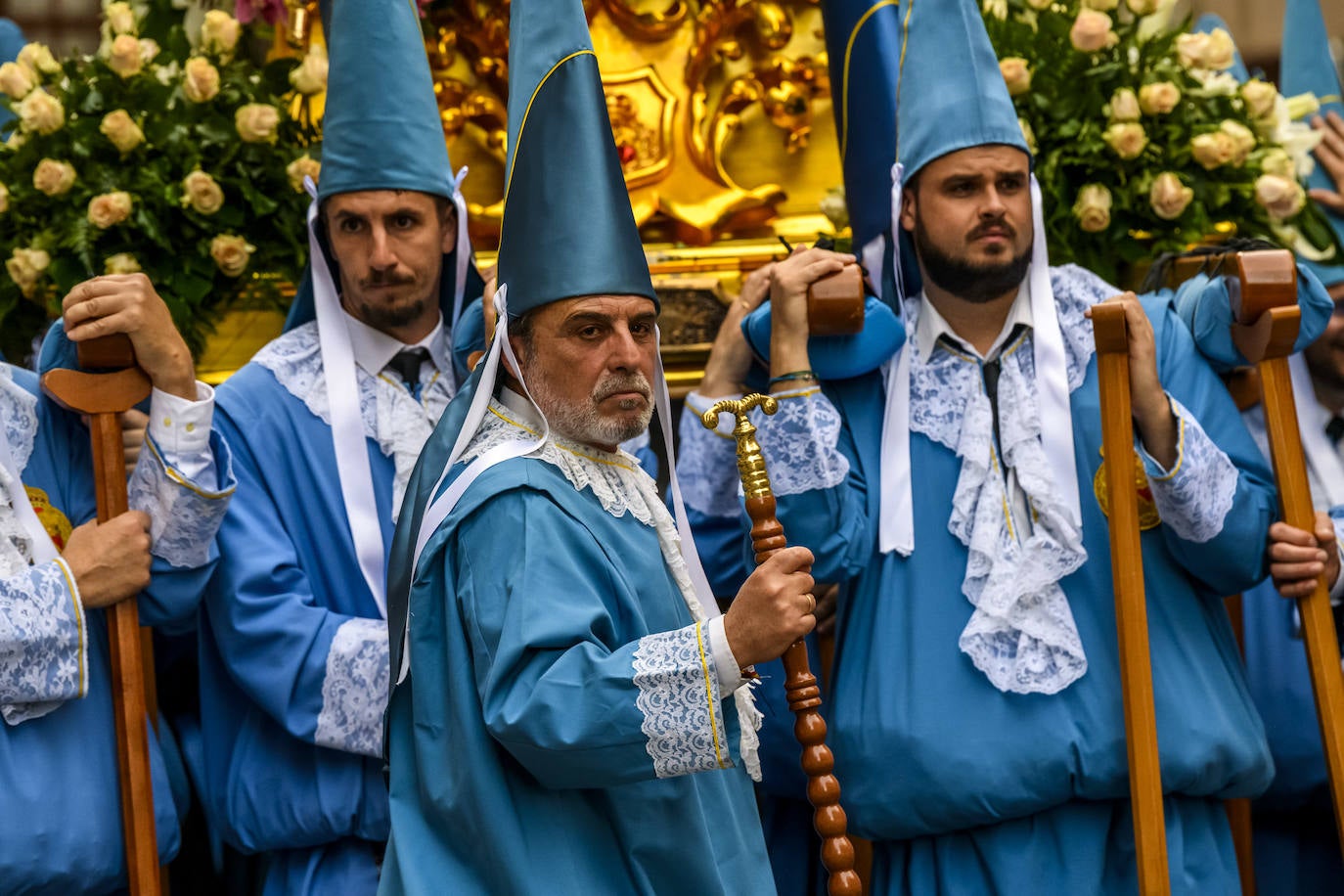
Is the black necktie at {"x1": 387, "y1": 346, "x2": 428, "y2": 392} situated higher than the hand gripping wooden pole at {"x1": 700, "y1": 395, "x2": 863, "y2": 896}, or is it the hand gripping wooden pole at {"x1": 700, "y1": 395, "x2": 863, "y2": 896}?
the black necktie at {"x1": 387, "y1": 346, "x2": 428, "y2": 392}

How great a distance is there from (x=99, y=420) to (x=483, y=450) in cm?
98

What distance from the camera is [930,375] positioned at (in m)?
3.90

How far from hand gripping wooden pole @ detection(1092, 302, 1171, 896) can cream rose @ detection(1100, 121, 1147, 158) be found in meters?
1.05

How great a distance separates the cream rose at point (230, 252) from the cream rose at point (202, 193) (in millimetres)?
81

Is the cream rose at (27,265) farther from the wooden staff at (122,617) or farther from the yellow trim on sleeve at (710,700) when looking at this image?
the yellow trim on sleeve at (710,700)

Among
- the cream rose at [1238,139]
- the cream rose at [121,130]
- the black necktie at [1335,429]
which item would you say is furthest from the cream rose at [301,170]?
the black necktie at [1335,429]

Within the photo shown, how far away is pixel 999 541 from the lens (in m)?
3.67

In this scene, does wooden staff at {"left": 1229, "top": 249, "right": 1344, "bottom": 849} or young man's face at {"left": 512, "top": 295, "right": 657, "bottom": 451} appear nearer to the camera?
young man's face at {"left": 512, "top": 295, "right": 657, "bottom": 451}

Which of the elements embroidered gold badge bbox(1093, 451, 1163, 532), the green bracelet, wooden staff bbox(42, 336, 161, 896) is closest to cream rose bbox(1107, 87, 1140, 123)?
embroidered gold badge bbox(1093, 451, 1163, 532)

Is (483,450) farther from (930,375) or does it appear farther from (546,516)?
(930,375)

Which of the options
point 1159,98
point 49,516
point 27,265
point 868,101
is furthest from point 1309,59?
point 49,516

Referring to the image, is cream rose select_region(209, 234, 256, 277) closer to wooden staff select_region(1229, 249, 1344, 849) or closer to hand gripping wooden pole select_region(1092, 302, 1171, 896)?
hand gripping wooden pole select_region(1092, 302, 1171, 896)

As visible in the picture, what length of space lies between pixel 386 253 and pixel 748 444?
1216mm

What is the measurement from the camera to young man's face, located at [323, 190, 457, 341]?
3.96 m
